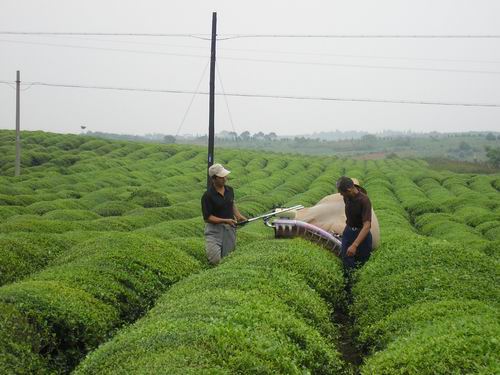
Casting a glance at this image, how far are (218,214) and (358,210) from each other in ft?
9.14

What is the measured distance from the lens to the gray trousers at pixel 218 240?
1378cm

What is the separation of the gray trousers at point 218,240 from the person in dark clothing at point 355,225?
2380 mm

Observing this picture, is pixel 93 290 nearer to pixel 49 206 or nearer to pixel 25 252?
pixel 25 252

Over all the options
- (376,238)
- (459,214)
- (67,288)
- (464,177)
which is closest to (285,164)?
(464,177)

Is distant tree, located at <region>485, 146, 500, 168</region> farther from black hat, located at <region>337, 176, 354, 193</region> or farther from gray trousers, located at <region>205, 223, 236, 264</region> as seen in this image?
black hat, located at <region>337, 176, 354, 193</region>

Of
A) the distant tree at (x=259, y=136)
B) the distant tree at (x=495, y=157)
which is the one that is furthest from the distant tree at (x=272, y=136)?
the distant tree at (x=495, y=157)

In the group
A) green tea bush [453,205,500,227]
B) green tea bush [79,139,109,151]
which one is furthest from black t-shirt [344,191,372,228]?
green tea bush [79,139,109,151]

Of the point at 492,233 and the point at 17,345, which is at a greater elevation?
the point at 17,345

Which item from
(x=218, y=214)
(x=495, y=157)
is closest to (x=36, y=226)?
(x=218, y=214)

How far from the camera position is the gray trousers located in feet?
45.2

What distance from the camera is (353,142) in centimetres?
15788

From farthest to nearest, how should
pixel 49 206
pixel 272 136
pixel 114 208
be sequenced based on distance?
pixel 272 136 → pixel 114 208 → pixel 49 206

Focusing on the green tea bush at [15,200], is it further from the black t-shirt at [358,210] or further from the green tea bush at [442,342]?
the green tea bush at [442,342]

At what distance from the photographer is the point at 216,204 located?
13.3 metres
